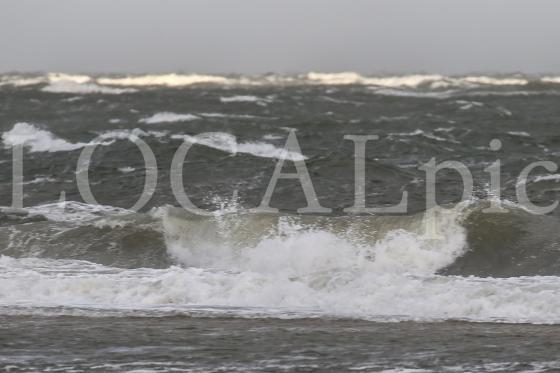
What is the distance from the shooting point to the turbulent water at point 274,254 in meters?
8.70

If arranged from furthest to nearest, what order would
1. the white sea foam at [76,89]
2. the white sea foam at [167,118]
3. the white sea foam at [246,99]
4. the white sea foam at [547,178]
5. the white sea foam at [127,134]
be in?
the white sea foam at [76,89]
the white sea foam at [246,99]
the white sea foam at [167,118]
the white sea foam at [127,134]
the white sea foam at [547,178]

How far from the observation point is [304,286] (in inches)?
458

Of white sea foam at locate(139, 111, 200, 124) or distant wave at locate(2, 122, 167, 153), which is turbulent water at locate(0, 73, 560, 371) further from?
white sea foam at locate(139, 111, 200, 124)

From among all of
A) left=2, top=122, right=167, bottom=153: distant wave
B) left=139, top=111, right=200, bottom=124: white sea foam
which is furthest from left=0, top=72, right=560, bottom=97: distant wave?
left=2, top=122, right=167, bottom=153: distant wave

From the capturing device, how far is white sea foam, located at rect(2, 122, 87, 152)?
23.7 m

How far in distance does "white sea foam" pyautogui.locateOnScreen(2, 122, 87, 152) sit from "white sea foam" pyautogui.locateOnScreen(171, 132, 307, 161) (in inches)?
105

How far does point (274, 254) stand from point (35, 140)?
12.4 metres

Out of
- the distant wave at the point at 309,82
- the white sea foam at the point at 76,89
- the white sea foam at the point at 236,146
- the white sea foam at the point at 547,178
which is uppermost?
the distant wave at the point at 309,82

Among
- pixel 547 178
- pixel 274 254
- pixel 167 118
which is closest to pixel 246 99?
pixel 167 118

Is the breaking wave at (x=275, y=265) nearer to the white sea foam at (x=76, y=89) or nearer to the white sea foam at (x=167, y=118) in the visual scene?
the white sea foam at (x=167, y=118)

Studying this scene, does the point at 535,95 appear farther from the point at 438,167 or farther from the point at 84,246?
the point at 84,246

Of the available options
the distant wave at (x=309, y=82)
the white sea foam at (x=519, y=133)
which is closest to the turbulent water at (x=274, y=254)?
the white sea foam at (x=519, y=133)

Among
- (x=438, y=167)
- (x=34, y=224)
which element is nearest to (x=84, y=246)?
(x=34, y=224)

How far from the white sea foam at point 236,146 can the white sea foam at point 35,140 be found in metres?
2.66
